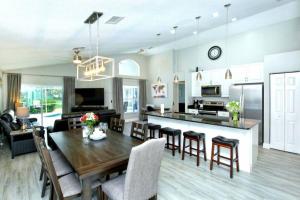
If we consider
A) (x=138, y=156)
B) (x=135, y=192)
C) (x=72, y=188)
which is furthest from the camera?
(x=72, y=188)

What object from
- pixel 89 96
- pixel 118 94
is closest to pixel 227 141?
pixel 118 94

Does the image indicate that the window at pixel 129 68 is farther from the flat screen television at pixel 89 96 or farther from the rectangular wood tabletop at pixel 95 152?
the rectangular wood tabletop at pixel 95 152

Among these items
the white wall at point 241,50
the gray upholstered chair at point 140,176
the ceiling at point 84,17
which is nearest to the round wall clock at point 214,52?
the white wall at point 241,50

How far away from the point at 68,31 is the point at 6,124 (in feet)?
9.96

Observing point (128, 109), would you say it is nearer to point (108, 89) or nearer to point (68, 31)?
point (108, 89)

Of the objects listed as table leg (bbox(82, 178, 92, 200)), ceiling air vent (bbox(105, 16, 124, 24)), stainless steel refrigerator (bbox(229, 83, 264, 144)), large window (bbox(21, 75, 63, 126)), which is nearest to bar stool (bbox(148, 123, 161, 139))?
stainless steel refrigerator (bbox(229, 83, 264, 144))

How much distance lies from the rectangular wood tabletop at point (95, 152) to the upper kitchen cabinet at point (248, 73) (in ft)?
14.6

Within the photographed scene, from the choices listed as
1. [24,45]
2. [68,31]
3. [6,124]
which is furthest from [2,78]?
[68,31]

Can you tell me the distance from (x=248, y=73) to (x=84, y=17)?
4.89 metres

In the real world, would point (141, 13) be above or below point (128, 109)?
above

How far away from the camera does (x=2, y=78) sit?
653 cm

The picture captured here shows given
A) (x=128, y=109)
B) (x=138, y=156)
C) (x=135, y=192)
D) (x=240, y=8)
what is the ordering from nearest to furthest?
(x=138, y=156), (x=135, y=192), (x=240, y=8), (x=128, y=109)

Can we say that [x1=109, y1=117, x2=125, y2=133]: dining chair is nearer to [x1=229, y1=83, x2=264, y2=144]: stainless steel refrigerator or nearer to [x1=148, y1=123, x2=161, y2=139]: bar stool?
[x1=148, y1=123, x2=161, y2=139]: bar stool

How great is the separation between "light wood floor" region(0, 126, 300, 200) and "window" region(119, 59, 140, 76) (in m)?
6.14
